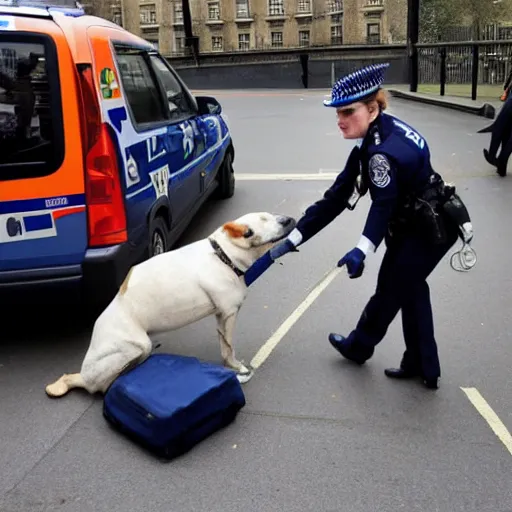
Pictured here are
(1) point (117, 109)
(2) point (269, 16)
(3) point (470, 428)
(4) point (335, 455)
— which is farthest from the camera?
(2) point (269, 16)

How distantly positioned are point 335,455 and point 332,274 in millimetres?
2707

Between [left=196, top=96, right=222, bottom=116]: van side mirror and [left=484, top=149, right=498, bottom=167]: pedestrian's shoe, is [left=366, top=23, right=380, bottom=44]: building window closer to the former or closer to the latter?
[left=484, top=149, right=498, bottom=167]: pedestrian's shoe

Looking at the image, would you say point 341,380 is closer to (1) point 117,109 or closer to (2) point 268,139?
(1) point 117,109

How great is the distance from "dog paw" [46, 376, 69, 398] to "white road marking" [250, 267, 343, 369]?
42.8 inches

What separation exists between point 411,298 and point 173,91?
3.37 meters

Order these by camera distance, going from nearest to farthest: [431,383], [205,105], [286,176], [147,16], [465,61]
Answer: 1. [431,383]
2. [205,105]
3. [286,176]
4. [465,61]
5. [147,16]

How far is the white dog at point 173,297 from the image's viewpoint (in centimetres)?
370

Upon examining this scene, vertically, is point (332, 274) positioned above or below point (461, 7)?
below

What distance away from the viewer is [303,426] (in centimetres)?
355

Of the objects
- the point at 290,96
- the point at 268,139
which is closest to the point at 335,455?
the point at 268,139

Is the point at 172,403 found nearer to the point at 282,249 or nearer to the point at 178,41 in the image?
the point at 282,249

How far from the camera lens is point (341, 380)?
4.02 metres

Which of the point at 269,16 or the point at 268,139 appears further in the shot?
the point at 269,16

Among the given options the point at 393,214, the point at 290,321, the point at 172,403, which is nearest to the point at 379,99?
the point at 393,214
